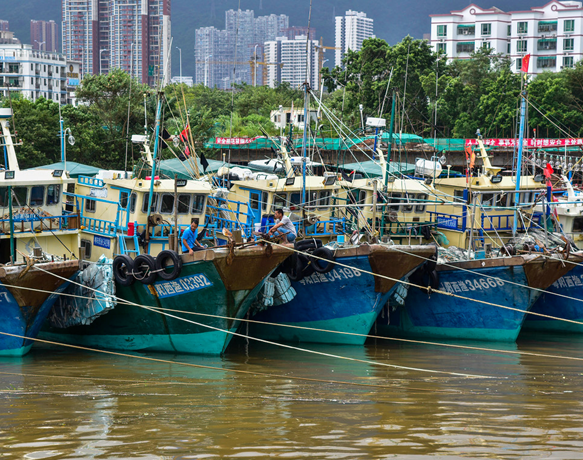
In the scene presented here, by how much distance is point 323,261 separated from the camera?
57.2 feet

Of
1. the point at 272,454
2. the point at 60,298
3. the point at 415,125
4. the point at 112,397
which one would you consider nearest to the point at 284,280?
the point at 60,298

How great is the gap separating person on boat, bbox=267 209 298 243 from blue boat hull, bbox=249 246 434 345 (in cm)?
140

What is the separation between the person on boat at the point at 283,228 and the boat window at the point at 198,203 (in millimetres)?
2277

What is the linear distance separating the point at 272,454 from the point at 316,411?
216 centimetres

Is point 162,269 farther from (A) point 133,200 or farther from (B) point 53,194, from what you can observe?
(B) point 53,194

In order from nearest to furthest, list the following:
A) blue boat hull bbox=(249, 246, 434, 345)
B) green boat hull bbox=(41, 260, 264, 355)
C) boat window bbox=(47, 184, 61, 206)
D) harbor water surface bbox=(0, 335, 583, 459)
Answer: harbor water surface bbox=(0, 335, 583, 459), green boat hull bbox=(41, 260, 264, 355), blue boat hull bbox=(249, 246, 434, 345), boat window bbox=(47, 184, 61, 206)

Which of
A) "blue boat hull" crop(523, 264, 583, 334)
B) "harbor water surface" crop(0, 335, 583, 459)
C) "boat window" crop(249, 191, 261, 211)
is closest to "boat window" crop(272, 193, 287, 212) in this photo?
"boat window" crop(249, 191, 261, 211)

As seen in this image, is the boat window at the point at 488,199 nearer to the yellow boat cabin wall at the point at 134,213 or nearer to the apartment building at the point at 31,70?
the yellow boat cabin wall at the point at 134,213

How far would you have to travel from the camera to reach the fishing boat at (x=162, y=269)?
15508mm

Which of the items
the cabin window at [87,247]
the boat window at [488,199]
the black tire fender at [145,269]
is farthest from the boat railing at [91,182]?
the boat window at [488,199]

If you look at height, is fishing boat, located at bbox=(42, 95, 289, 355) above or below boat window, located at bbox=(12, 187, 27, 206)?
below

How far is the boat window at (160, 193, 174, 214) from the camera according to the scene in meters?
17.4

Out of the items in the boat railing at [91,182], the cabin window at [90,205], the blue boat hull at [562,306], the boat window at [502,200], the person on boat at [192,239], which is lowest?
the blue boat hull at [562,306]

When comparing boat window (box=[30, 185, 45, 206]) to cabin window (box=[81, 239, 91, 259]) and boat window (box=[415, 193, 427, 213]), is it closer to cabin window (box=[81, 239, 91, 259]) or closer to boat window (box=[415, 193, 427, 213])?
cabin window (box=[81, 239, 91, 259])
